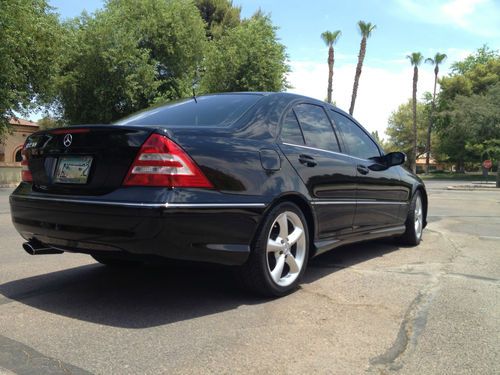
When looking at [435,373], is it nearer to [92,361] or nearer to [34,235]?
[92,361]

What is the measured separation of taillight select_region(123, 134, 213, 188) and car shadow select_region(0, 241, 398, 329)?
0.60 metres

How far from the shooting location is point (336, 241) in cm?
475

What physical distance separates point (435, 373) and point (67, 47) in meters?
26.7

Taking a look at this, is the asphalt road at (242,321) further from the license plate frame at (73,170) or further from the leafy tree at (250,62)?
the leafy tree at (250,62)

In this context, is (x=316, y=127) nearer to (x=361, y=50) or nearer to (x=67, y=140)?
(x=67, y=140)

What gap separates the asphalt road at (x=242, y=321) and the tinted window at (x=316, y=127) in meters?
1.24

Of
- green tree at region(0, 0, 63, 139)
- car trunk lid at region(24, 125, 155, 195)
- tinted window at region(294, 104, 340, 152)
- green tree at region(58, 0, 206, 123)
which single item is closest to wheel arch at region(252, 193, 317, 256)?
tinted window at region(294, 104, 340, 152)

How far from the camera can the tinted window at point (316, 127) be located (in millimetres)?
4613

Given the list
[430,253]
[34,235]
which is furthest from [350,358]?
[430,253]

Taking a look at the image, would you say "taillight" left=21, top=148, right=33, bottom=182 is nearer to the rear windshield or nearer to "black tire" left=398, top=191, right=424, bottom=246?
the rear windshield

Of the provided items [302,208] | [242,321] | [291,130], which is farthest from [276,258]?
[291,130]

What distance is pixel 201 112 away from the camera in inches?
167

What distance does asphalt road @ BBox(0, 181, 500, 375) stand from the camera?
2807 mm

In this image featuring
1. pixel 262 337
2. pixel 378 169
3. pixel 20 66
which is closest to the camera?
pixel 262 337
